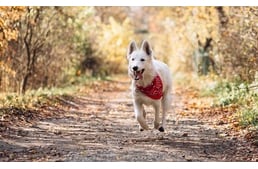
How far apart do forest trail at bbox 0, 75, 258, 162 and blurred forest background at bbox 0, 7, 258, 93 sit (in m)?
1.87

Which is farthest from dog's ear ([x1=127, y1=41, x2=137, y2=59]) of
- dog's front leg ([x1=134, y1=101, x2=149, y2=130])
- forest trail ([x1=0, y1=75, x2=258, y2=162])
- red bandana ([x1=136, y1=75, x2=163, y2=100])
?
forest trail ([x1=0, y1=75, x2=258, y2=162])

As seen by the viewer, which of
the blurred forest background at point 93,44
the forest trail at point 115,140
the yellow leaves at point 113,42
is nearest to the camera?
the forest trail at point 115,140

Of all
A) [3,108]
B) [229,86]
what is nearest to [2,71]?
[3,108]

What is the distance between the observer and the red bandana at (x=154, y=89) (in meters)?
9.10

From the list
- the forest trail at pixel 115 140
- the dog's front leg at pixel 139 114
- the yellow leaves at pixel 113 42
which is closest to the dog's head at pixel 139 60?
the dog's front leg at pixel 139 114

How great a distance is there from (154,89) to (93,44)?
16013mm

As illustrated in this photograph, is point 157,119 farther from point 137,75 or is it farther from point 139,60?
point 139,60

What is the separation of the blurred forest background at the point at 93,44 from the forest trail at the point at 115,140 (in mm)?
1871

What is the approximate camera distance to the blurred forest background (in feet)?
45.5

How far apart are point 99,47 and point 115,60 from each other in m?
4.17

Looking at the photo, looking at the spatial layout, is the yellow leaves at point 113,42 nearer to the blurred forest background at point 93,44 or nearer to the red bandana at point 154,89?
the blurred forest background at point 93,44

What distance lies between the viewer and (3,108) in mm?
11102
